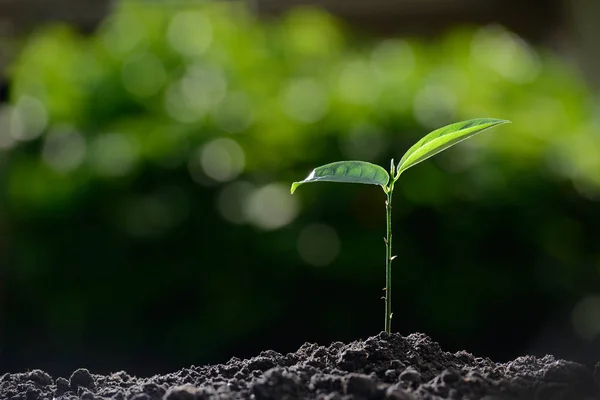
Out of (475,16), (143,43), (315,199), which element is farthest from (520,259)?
(475,16)

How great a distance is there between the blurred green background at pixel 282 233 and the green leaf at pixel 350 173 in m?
1.56

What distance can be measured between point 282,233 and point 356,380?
1.73 m

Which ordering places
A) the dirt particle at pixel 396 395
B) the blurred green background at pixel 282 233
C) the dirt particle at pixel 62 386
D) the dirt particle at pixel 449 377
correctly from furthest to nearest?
the blurred green background at pixel 282 233 → the dirt particle at pixel 62 386 → the dirt particle at pixel 449 377 → the dirt particle at pixel 396 395

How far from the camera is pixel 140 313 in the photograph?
260 cm

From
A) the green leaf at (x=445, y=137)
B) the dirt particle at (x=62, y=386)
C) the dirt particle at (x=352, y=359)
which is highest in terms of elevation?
the green leaf at (x=445, y=137)

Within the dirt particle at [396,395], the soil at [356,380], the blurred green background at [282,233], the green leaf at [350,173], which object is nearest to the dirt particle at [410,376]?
the soil at [356,380]

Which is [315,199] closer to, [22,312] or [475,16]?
[22,312]

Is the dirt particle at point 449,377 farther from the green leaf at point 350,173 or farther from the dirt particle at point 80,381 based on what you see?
the dirt particle at point 80,381

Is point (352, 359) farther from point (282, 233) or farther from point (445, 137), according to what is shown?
point (282, 233)

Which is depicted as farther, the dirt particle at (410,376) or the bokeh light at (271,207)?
the bokeh light at (271,207)

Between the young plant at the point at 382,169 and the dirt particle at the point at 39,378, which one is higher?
the young plant at the point at 382,169

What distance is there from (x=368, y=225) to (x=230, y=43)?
1086 mm

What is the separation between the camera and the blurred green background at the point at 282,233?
253 cm

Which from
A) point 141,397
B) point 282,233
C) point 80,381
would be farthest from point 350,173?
point 282,233
